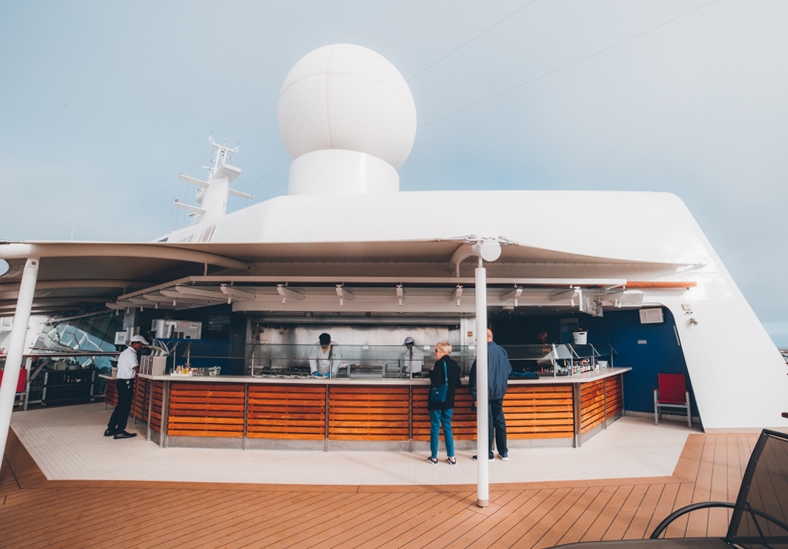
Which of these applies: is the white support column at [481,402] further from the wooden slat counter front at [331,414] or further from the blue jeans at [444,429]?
the wooden slat counter front at [331,414]

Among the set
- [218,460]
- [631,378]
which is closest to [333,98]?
[218,460]

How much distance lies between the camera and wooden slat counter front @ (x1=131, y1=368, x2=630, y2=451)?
6078 millimetres

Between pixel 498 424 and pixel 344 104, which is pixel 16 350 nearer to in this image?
pixel 498 424

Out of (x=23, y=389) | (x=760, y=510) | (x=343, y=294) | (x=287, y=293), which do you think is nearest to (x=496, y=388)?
(x=343, y=294)

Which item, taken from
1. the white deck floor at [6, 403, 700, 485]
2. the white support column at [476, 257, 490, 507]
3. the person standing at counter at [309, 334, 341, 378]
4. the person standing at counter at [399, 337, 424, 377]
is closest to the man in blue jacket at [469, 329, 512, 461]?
the white deck floor at [6, 403, 700, 485]

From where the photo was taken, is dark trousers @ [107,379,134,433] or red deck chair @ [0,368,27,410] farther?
red deck chair @ [0,368,27,410]

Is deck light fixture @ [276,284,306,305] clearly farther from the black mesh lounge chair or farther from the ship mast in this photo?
the ship mast

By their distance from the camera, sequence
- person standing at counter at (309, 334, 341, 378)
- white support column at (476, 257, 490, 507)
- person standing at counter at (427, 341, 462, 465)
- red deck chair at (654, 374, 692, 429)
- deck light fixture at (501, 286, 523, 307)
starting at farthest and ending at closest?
red deck chair at (654, 374, 692, 429), deck light fixture at (501, 286, 523, 307), person standing at counter at (309, 334, 341, 378), person standing at counter at (427, 341, 462, 465), white support column at (476, 257, 490, 507)

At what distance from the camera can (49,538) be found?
11.3 ft

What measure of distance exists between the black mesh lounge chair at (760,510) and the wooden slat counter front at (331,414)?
394 cm

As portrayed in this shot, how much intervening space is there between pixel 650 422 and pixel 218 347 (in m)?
8.13

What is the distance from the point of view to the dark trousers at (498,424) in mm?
5695

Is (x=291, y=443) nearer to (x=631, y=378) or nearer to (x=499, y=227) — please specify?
(x=499, y=227)

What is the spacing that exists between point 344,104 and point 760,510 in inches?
372
